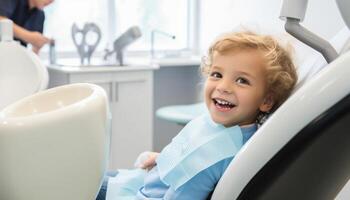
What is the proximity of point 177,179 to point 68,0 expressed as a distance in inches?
94.8

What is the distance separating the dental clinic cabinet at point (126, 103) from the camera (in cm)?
246

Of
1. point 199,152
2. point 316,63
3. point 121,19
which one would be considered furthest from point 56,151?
point 121,19

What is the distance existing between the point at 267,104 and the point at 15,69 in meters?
1.12

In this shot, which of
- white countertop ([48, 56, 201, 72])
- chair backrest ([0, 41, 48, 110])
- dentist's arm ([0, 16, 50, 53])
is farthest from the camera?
white countertop ([48, 56, 201, 72])

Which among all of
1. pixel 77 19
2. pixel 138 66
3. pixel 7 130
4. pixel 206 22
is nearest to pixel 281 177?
pixel 7 130

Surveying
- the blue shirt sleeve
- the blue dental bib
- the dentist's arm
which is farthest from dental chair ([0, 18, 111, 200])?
the blue shirt sleeve

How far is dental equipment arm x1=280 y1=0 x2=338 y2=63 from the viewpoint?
29.0 inches

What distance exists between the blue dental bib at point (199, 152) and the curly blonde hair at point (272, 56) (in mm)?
133

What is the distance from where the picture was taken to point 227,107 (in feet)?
2.99

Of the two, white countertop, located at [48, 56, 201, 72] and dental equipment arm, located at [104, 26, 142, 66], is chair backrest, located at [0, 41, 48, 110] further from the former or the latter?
dental equipment arm, located at [104, 26, 142, 66]

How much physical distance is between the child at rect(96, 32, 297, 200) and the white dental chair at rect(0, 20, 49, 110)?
2.76ft

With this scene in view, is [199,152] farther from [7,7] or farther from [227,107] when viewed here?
[7,7]

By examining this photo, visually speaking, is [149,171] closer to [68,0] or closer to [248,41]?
[248,41]

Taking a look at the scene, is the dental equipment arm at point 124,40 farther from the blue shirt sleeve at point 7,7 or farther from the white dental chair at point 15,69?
the white dental chair at point 15,69
